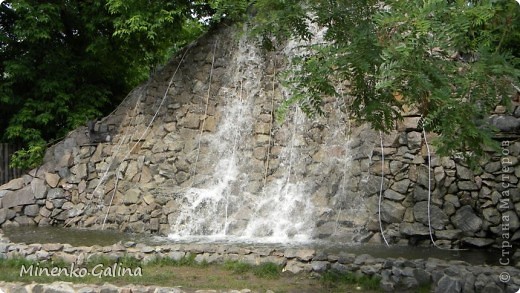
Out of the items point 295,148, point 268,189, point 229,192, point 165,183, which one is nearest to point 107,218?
point 165,183

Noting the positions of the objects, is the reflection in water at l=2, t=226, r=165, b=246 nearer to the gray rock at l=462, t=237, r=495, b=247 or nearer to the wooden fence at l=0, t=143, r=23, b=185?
the wooden fence at l=0, t=143, r=23, b=185

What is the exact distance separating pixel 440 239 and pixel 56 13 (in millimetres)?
7850

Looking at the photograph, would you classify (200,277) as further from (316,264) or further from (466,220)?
(466,220)

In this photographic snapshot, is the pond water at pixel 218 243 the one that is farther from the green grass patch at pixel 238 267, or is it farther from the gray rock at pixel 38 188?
the green grass patch at pixel 238 267

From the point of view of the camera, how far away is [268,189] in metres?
8.10

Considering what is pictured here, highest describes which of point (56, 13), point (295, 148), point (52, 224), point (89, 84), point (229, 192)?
point (56, 13)

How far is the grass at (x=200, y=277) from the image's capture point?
4.82 metres

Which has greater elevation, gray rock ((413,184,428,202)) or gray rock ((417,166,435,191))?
gray rock ((417,166,435,191))

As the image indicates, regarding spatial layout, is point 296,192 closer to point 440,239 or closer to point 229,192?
point 229,192

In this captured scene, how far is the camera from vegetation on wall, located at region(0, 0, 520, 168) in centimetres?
344

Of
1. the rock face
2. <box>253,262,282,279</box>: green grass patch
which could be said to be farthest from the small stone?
<box>253,262,282,279</box>: green grass patch

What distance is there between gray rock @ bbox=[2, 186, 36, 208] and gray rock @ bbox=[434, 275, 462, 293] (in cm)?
714

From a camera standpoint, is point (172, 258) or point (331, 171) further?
point (331, 171)

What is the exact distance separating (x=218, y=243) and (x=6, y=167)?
5474 millimetres
